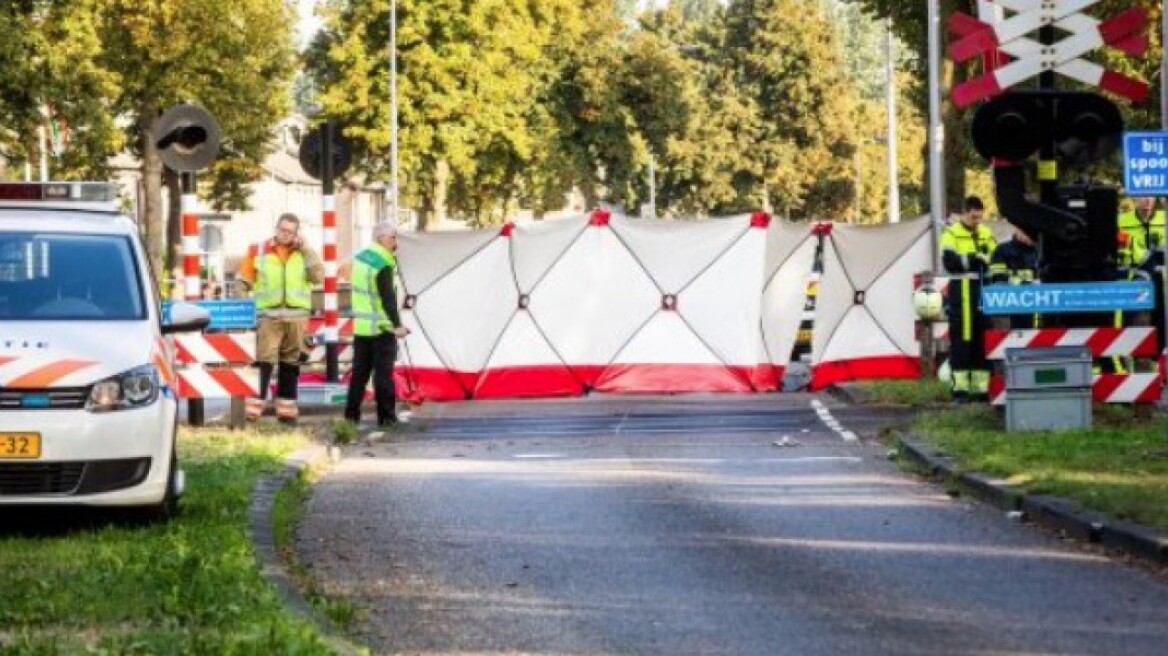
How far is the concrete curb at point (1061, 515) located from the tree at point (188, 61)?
42361mm

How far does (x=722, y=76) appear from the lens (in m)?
106

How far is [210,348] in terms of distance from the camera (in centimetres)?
2067

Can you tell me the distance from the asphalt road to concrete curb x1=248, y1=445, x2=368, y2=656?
0.21 m

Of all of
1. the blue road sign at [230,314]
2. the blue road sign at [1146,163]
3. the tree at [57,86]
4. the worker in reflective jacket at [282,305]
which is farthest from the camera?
the tree at [57,86]

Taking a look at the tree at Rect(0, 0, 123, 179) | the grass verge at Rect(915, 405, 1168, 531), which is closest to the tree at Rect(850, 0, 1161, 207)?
the grass verge at Rect(915, 405, 1168, 531)

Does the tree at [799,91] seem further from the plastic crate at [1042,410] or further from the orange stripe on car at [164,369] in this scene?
the orange stripe on car at [164,369]

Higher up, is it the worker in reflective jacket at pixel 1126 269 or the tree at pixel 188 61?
the tree at pixel 188 61

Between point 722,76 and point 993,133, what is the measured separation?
290 ft

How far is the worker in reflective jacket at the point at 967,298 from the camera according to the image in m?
22.8

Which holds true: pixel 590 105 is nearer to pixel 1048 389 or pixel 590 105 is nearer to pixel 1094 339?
pixel 1094 339

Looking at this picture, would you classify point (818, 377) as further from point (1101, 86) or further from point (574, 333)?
point (1101, 86)

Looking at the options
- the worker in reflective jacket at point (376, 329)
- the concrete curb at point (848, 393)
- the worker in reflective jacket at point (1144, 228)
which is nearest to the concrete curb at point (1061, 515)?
the worker in reflective jacket at point (376, 329)

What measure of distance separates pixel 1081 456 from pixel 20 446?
7.03 metres

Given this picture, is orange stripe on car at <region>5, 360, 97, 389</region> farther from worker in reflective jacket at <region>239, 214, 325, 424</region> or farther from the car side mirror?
worker in reflective jacket at <region>239, 214, 325, 424</region>
